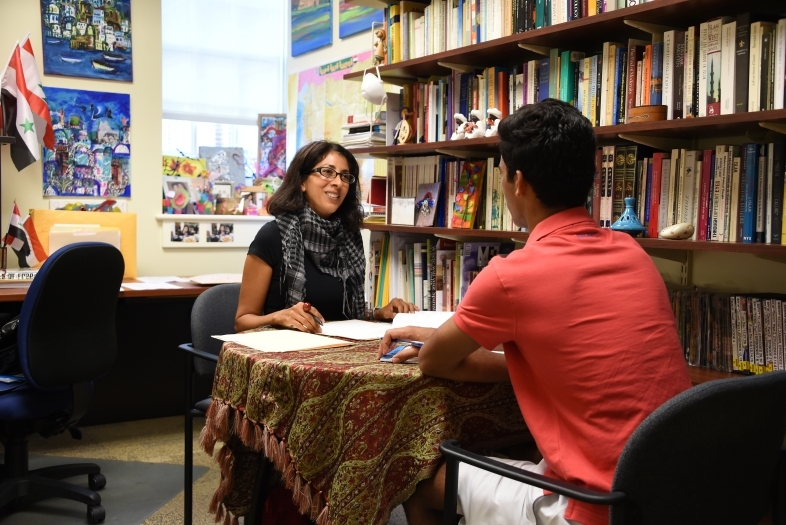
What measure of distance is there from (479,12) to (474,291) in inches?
64.2

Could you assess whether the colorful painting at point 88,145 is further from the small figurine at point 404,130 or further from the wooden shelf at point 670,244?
the wooden shelf at point 670,244

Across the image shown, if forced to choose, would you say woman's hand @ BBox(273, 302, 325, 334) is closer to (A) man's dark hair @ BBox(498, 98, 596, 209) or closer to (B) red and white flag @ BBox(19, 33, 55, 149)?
(A) man's dark hair @ BBox(498, 98, 596, 209)

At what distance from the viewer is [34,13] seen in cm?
412

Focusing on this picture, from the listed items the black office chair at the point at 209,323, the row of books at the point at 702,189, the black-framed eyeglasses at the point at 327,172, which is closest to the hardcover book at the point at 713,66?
the row of books at the point at 702,189

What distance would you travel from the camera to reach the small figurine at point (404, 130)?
10.2 feet

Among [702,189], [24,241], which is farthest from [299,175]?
[24,241]

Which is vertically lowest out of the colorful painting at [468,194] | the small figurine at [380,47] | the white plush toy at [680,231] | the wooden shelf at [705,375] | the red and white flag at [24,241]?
the wooden shelf at [705,375]

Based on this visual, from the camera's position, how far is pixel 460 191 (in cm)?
290

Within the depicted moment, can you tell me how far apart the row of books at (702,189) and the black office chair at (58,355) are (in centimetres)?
173

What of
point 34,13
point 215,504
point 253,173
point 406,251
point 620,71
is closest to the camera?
point 215,504

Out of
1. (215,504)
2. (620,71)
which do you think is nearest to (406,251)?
(620,71)

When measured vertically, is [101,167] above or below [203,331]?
above

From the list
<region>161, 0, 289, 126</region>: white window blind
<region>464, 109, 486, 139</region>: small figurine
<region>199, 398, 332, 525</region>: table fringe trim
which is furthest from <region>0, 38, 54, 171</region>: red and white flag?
<region>199, 398, 332, 525</region>: table fringe trim

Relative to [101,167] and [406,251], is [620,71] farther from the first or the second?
[101,167]
